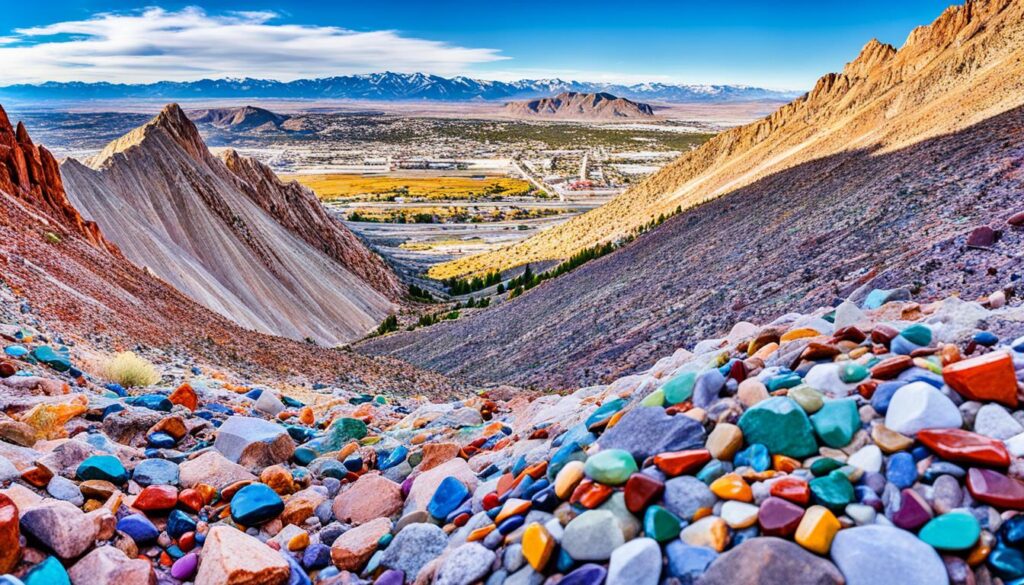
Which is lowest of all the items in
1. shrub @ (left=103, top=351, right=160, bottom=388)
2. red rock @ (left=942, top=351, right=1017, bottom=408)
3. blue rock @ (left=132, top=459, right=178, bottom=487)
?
shrub @ (left=103, top=351, right=160, bottom=388)

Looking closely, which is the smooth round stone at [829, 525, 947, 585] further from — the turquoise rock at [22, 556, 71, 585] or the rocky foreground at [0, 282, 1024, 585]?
the turquoise rock at [22, 556, 71, 585]

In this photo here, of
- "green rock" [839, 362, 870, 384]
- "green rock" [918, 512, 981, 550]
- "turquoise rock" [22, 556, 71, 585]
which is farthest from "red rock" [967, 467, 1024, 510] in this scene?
"turquoise rock" [22, 556, 71, 585]

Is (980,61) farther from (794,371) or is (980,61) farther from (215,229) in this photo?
(215,229)

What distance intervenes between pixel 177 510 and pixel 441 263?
232 ft

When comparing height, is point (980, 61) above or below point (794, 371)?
above

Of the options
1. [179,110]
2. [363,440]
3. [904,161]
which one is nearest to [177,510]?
[363,440]

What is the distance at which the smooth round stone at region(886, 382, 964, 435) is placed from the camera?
141 inches

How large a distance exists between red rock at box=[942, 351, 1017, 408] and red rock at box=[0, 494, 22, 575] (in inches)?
201

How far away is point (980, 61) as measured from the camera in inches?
1235

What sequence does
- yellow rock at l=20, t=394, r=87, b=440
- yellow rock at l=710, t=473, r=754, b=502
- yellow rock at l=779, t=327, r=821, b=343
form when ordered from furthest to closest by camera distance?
yellow rock at l=20, t=394, r=87, b=440 < yellow rock at l=779, t=327, r=821, b=343 < yellow rock at l=710, t=473, r=754, b=502

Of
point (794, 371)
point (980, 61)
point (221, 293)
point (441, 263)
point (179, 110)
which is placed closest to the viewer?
point (794, 371)

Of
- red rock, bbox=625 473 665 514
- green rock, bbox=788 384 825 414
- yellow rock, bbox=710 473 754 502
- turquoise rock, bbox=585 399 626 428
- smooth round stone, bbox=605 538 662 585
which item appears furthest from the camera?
turquoise rock, bbox=585 399 626 428

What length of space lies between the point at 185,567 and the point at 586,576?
254 cm

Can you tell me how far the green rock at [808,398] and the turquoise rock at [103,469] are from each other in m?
4.71
